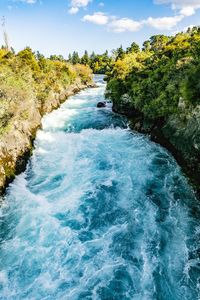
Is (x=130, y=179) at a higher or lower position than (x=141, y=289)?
higher

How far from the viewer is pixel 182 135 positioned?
2345cm

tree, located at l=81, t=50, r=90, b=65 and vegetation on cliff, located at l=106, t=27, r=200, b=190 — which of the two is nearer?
vegetation on cliff, located at l=106, t=27, r=200, b=190

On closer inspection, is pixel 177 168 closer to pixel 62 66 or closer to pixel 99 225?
pixel 99 225

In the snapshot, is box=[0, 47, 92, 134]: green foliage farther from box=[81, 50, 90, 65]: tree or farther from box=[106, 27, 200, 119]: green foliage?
box=[81, 50, 90, 65]: tree

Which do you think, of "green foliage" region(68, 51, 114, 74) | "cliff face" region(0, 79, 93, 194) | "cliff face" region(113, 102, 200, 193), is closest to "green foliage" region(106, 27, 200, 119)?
"cliff face" region(113, 102, 200, 193)

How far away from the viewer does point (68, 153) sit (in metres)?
28.1

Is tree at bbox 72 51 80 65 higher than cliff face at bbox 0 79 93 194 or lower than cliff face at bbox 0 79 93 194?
higher

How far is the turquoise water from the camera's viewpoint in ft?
43.3

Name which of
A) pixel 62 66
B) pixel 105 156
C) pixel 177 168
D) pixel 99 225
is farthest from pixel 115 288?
pixel 62 66

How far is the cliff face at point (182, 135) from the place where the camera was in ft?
67.6

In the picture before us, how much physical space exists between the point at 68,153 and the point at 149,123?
991 cm

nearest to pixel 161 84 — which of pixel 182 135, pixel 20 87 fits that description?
pixel 182 135

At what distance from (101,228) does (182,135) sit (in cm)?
1121

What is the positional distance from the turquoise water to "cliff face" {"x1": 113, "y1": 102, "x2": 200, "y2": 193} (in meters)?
0.88
